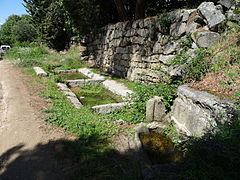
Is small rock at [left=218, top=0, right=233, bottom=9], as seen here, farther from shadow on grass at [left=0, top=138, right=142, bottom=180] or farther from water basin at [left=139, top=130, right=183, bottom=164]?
shadow on grass at [left=0, top=138, right=142, bottom=180]

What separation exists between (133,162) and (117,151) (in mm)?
412

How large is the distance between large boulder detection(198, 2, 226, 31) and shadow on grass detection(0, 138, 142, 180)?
3.32 meters

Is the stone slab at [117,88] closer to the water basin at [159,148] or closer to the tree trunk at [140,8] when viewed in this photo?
the water basin at [159,148]

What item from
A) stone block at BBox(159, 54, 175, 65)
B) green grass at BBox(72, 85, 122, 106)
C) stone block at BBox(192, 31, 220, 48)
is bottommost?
green grass at BBox(72, 85, 122, 106)

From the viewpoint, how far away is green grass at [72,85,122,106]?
5312mm

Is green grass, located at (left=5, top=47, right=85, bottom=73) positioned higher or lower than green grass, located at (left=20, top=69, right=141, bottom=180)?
higher

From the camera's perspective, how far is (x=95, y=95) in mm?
5941

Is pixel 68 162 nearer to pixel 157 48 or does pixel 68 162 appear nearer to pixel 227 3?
pixel 157 48

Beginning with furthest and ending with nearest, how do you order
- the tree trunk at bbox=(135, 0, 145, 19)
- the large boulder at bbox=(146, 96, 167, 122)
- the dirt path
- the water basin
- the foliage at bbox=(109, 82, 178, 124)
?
the tree trunk at bbox=(135, 0, 145, 19), the foliage at bbox=(109, 82, 178, 124), the large boulder at bbox=(146, 96, 167, 122), the water basin, the dirt path

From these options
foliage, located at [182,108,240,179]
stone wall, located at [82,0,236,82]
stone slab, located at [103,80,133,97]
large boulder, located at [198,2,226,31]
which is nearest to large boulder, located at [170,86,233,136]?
foliage, located at [182,108,240,179]

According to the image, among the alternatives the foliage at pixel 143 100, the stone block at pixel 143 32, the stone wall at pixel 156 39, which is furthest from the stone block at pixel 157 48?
the foliage at pixel 143 100

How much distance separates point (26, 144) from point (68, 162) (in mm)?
906

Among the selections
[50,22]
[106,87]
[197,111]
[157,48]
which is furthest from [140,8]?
[50,22]

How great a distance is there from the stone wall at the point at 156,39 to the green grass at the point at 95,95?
1275 millimetres
